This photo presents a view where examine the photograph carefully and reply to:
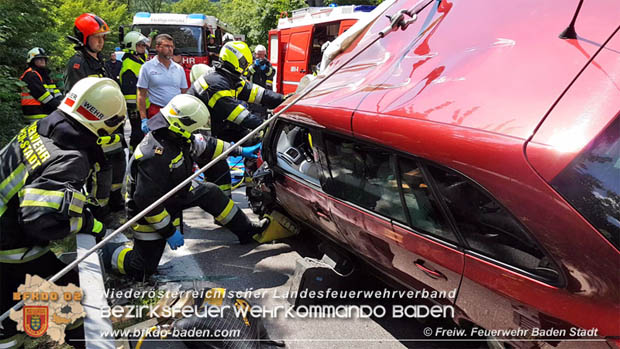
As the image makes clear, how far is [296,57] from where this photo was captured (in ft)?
32.5

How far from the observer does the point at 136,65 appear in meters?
5.35

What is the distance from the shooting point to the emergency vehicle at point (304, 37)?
26.2ft

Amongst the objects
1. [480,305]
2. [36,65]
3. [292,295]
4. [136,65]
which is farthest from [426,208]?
[36,65]

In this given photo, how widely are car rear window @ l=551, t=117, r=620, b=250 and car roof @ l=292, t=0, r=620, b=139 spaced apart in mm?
185

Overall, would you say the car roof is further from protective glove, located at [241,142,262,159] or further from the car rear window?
protective glove, located at [241,142,262,159]

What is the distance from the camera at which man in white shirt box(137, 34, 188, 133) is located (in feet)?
16.2

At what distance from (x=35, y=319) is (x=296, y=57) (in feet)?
29.0

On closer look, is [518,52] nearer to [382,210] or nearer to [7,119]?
[382,210]

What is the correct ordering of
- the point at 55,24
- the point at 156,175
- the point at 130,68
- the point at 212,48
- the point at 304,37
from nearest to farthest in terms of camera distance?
the point at 156,175
the point at 130,68
the point at 55,24
the point at 304,37
the point at 212,48

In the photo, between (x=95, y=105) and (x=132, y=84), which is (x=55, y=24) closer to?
(x=132, y=84)

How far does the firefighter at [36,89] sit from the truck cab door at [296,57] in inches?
209

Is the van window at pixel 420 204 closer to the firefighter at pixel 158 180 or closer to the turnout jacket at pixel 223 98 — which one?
the firefighter at pixel 158 180

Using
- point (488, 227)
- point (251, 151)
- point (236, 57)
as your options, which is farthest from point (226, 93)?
point (488, 227)

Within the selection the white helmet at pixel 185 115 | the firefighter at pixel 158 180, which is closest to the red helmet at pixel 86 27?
the firefighter at pixel 158 180
